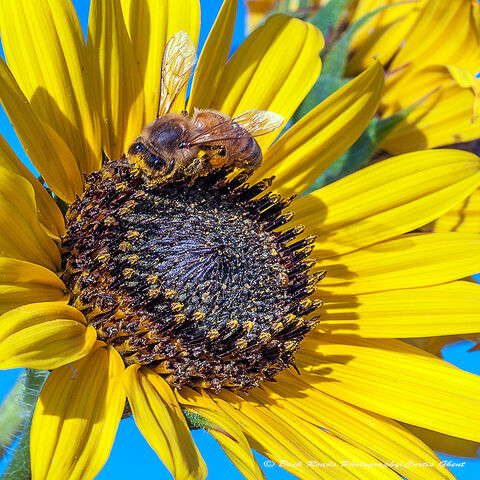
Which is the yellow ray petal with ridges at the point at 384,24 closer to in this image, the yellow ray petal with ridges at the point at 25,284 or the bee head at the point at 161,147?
the bee head at the point at 161,147

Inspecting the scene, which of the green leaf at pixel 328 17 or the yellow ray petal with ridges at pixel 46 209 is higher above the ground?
the green leaf at pixel 328 17

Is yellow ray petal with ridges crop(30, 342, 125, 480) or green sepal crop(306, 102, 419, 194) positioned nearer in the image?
yellow ray petal with ridges crop(30, 342, 125, 480)

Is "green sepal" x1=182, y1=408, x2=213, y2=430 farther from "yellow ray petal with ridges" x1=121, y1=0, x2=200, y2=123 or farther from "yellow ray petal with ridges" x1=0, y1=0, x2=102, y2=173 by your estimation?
"yellow ray petal with ridges" x1=121, y1=0, x2=200, y2=123

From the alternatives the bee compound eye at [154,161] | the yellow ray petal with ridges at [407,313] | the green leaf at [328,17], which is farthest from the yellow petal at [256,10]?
the yellow ray petal with ridges at [407,313]

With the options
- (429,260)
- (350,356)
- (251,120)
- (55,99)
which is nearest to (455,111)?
(429,260)

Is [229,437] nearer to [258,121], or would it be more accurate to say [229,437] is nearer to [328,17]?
[258,121]

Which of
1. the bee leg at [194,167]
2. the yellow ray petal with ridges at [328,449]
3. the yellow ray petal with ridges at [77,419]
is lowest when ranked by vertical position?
the yellow ray petal with ridges at [77,419]

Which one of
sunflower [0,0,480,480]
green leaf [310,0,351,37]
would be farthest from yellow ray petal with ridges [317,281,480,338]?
green leaf [310,0,351,37]
